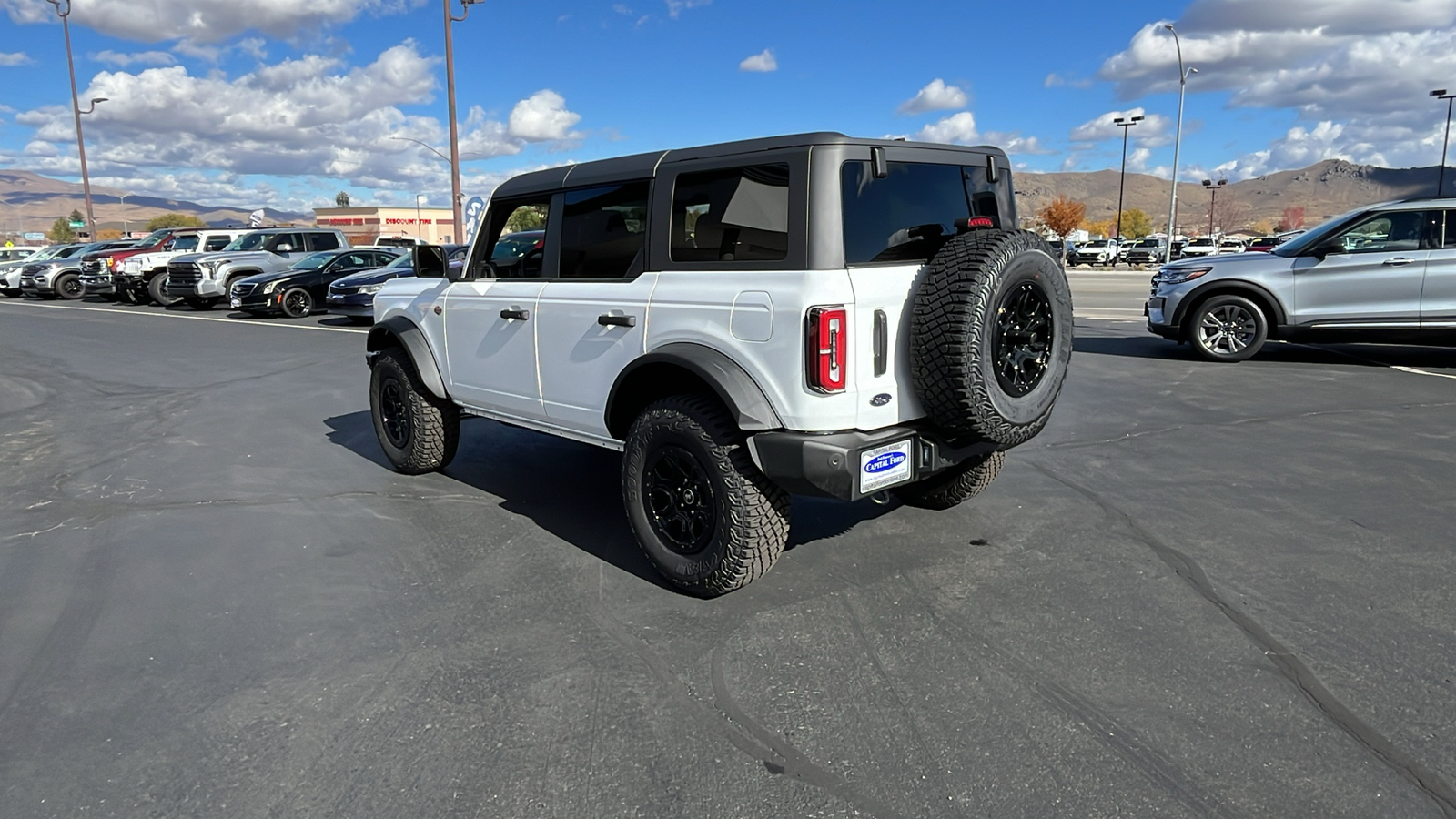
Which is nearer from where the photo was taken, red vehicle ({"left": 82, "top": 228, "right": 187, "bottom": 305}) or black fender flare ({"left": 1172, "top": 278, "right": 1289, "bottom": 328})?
black fender flare ({"left": 1172, "top": 278, "right": 1289, "bottom": 328})

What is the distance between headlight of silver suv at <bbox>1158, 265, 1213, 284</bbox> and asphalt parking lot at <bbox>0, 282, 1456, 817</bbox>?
14.5 ft

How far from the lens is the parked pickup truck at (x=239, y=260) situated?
2070cm

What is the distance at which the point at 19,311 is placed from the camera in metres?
22.5

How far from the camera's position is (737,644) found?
3.55m

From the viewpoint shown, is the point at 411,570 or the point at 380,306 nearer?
the point at 411,570

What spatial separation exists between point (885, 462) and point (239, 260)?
21403 millimetres

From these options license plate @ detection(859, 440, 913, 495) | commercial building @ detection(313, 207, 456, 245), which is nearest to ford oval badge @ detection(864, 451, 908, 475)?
license plate @ detection(859, 440, 913, 495)

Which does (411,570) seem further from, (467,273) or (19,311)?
(19,311)

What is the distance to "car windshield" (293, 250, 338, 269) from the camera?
19.8 m

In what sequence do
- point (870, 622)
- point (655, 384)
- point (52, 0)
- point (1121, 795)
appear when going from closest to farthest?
point (1121, 795) → point (870, 622) → point (655, 384) → point (52, 0)

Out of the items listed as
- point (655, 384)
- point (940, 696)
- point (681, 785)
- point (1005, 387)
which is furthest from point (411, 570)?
point (1005, 387)

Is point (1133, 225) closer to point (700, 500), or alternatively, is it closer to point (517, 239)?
point (517, 239)

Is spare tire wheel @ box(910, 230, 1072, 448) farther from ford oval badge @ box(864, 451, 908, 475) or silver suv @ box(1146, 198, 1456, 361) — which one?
silver suv @ box(1146, 198, 1456, 361)

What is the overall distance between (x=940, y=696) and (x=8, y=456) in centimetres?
721
